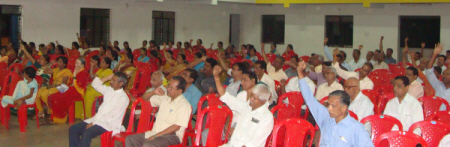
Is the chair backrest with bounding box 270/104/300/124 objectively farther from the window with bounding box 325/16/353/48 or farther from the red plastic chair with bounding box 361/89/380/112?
the window with bounding box 325/16/353/48

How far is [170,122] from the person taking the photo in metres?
4.82

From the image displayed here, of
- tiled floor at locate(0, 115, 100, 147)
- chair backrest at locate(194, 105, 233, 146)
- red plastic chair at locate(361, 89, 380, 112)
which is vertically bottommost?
tiled floor at locate(0, 115, 100, 147)

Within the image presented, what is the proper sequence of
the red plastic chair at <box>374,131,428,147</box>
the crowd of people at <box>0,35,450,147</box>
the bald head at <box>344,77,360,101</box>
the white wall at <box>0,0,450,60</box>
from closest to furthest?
the red plastic chair at <box>374,131,428,147</box> < the crowd of people at <box>0,35,450,147</box> < the bald head at <box>344,77,360,101</box> < the white wall at <box>0,0,450,60</box>

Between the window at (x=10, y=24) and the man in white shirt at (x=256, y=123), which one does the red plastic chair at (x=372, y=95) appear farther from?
the window at (x=10, y=24)

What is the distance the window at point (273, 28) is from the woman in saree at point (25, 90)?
11.2 meters

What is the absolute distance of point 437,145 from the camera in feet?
14.0

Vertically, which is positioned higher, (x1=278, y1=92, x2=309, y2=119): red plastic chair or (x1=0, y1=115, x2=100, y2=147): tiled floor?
(x1=278, y1=92, x2=309, y2=119): red plastic chair

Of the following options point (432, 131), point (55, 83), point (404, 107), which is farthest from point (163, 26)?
point (432, 131)

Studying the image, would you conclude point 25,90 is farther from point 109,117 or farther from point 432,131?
point 432,131

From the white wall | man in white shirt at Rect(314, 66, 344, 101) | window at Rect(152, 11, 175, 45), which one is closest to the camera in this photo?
man in white shirt at Rect(314, 66, 344, 101)

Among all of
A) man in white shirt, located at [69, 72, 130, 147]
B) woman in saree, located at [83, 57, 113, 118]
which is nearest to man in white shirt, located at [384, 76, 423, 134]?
man in white shirt, located at [69, 72, 130, 147]

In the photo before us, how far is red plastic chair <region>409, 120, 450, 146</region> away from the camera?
4219 mm

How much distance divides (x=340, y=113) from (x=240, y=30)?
→ 14870 millimetres

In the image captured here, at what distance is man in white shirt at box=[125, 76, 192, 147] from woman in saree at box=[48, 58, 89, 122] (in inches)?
108
